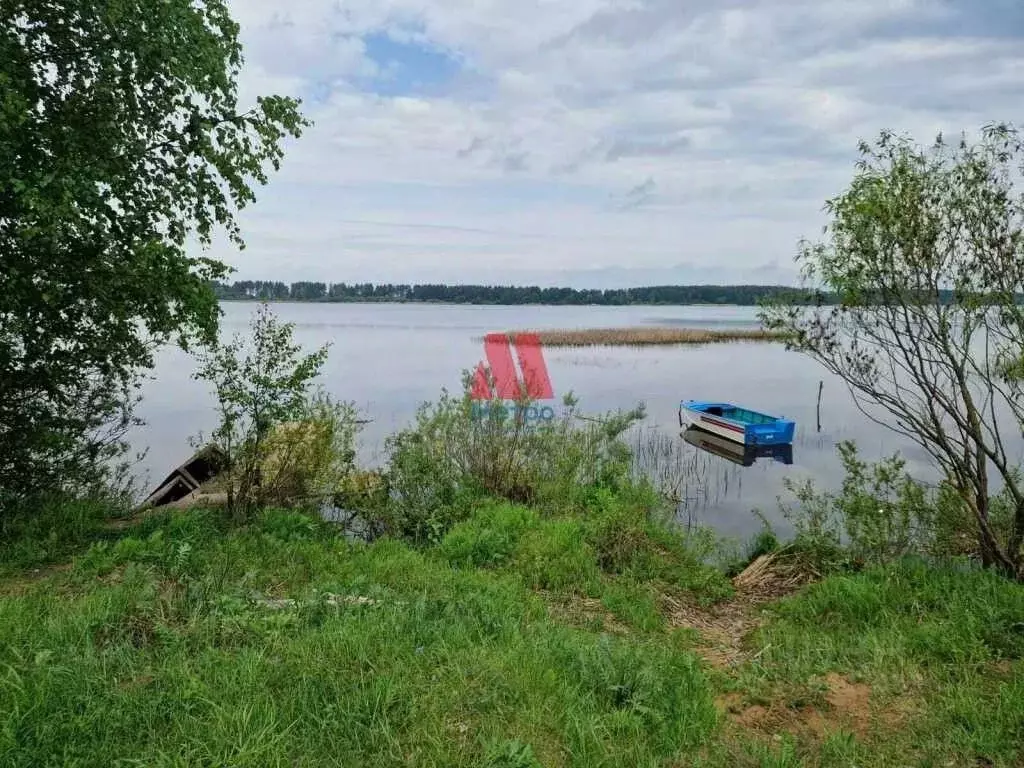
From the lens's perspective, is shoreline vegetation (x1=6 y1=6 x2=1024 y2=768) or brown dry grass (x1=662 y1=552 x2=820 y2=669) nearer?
shoreline vegetation (x1=6 y1=6 x2=1024 y2=768)

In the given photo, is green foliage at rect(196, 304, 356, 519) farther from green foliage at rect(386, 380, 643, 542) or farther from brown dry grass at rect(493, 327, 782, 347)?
brown dry grass at rect(493, 327, 782, 347)

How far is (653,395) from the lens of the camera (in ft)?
81.9

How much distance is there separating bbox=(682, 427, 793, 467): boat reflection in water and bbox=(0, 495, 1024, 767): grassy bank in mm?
11781

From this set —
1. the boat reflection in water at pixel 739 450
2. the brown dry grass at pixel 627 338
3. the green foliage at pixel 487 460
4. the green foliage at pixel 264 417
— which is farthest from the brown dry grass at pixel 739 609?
the brown dry grass at pixel 627 338

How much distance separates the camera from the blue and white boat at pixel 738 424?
57.2 feet

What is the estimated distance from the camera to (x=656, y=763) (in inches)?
107

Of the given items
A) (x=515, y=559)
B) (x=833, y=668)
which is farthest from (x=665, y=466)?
(x=833, y=668)

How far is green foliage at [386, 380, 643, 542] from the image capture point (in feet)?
25.2

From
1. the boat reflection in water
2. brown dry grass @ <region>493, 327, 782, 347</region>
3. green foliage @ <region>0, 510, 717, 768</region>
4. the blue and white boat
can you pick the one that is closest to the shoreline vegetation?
green foliage @ <region>0, 510, 717, 768</region>

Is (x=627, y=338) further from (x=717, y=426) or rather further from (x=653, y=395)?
(x=717, y=426)

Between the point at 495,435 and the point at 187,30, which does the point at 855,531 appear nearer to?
the point at 495,435

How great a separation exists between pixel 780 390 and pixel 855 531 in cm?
2277

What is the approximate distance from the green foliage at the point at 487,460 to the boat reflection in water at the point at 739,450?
28.6 ft

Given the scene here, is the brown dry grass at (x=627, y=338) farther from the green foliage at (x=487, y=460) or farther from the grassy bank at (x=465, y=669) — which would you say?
the grassy bank at (x=465, y=669)
